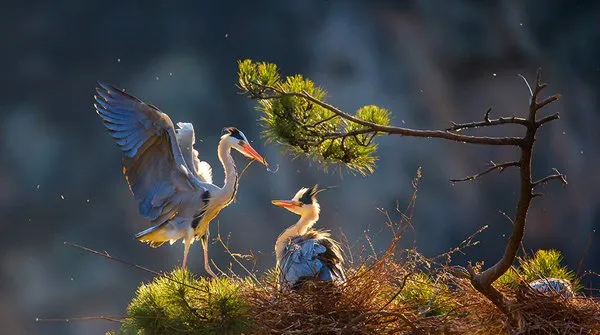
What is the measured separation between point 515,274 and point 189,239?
1.43m

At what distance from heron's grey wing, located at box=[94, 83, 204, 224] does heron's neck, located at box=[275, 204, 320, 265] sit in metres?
0.66

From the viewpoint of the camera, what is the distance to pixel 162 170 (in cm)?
351

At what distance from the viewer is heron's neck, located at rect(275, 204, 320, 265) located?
2.92 meters

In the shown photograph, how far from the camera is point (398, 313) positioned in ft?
7.37

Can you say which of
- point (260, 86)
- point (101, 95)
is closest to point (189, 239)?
point (101, 95)

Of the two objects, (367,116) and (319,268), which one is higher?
(367,116)

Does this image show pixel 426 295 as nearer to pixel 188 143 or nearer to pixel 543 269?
pixel 543 269

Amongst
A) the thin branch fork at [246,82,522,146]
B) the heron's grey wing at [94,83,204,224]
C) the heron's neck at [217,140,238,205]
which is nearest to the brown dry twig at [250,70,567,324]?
the thin branch fork at [246,82,522,146]

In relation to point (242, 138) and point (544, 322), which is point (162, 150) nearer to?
point (242, 138)

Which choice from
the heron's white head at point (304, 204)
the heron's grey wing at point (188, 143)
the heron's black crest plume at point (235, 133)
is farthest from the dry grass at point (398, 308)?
the heron's grey wing at point (188, 143)

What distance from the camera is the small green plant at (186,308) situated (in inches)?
85.4

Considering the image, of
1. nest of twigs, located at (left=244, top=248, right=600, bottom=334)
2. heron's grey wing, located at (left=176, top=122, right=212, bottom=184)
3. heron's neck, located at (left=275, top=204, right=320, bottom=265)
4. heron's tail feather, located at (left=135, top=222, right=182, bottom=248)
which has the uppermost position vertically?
heron's grey wing, located at (left=176, top=122, right=212, bottom=184)

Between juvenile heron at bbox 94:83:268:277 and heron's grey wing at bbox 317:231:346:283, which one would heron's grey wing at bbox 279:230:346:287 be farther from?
juvenile heron at bbox 94:83:268:277

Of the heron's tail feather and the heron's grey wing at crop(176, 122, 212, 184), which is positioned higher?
the heron's grey wing at crop(176, 122, 212, 184)
